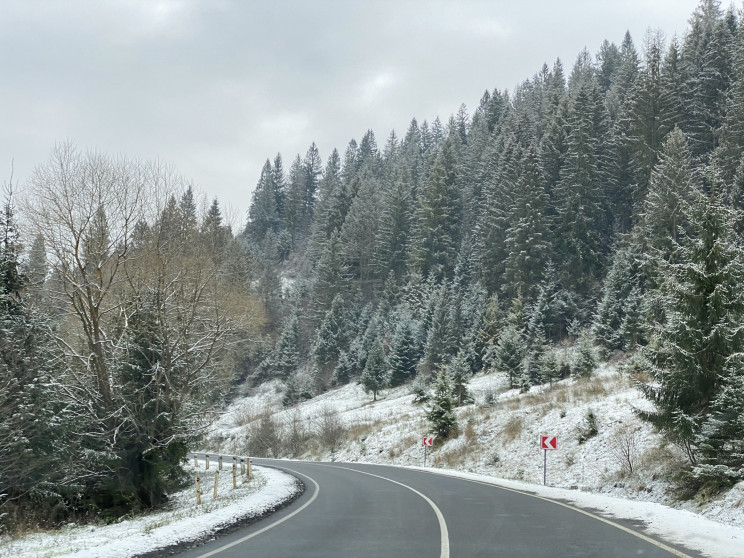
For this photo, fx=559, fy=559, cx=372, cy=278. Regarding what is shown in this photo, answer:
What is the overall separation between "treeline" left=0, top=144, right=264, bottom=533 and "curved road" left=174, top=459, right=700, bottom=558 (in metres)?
8.16

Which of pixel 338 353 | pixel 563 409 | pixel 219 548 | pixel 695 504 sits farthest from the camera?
pixel 338 353

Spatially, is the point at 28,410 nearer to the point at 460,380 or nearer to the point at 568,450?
the point at 568,450

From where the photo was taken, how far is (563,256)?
58.2 meters

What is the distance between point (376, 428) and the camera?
144 ft

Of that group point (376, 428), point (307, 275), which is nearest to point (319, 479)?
point (376, 428)

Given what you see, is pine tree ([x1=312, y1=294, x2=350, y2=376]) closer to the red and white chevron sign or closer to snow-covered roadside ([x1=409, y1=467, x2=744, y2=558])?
the red and white chevron sign

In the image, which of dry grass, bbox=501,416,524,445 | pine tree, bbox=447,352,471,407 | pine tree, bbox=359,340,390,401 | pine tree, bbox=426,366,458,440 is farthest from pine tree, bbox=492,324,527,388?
pine tree, bbox=359,340,390,401

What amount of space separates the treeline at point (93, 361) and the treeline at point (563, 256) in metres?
16.1

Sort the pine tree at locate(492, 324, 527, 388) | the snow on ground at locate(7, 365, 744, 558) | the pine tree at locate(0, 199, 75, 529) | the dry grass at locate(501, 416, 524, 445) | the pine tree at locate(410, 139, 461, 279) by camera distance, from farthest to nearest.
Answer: the pine tree at locate(410, 139, 461, 279) → the pine tree at locate(492, 324, 527, 388) → the dry grass at locate(501, 416, 524, 445) → the pine tree at locate(0, 199, 75, 529) → the snow on ground at locate(7, 365, 744, 558)

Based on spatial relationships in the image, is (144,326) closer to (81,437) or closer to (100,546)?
(81,437)

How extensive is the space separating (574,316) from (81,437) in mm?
45380

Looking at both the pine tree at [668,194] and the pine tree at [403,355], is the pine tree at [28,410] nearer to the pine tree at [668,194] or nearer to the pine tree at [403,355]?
the pine tree at [668,194]

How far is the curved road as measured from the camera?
26.2 feet

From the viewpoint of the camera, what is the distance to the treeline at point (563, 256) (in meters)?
15.0
